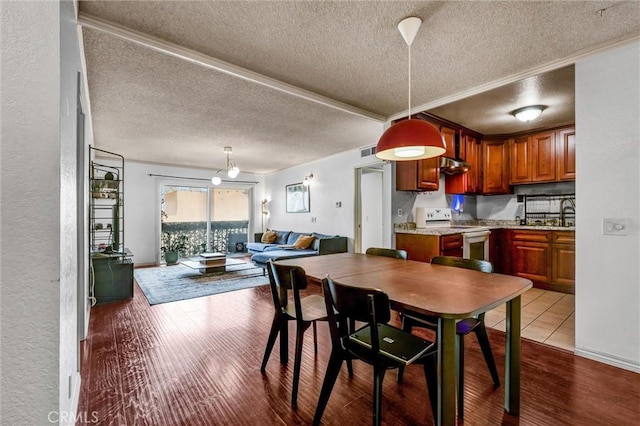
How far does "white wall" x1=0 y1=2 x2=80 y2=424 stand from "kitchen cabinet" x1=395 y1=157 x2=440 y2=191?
140 inches

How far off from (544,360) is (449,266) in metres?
1.10

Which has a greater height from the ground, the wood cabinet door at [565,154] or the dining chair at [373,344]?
the wood cabinet door at [565,154]

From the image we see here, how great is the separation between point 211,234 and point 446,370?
736 cm

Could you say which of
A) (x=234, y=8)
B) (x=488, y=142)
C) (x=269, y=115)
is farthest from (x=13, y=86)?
(x=488, y=142)

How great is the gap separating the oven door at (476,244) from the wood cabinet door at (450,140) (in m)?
1.16

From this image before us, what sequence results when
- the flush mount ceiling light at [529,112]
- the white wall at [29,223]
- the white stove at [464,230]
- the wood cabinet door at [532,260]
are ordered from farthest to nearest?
1. the wood cabinet door at [532,260]
2. the white stove at [464,230]
3. the flush mount ceiling light at [529,112]
4. the white wall at [29,223]

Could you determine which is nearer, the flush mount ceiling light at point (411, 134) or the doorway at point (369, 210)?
the flush mount ceiling light at point (411, 134)

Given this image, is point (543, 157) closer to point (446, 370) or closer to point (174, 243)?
point (446, 370)

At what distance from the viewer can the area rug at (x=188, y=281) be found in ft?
13.5

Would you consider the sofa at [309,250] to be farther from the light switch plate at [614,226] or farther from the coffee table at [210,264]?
the light switch plate at [614,226]

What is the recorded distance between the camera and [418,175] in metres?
3.73

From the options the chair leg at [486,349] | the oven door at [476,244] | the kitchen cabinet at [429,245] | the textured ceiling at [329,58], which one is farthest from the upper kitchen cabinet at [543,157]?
the chair leg at [486,349]

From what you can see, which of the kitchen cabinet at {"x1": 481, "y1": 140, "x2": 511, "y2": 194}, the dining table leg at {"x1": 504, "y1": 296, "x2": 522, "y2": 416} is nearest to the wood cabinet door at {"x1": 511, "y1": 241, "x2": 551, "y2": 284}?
the kitchen cabinet at {"x1": 481, "y1": 140, "x2": 511, "y2": 194}

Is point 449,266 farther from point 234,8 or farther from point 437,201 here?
point 437,201
